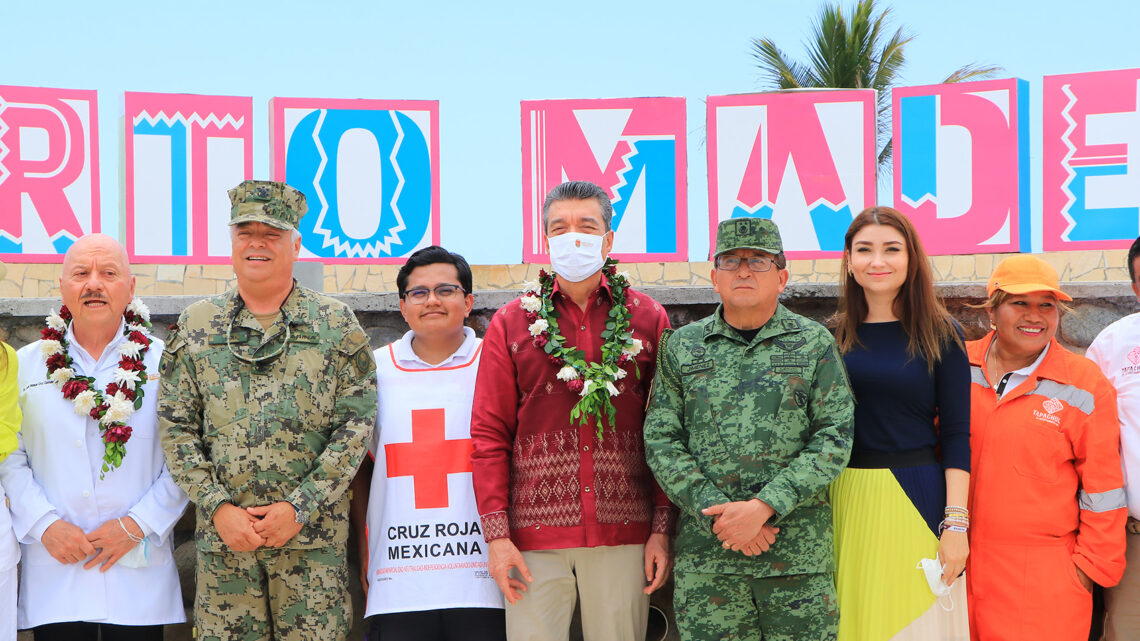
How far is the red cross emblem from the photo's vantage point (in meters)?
3.17

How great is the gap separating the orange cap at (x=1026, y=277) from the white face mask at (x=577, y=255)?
1.35m

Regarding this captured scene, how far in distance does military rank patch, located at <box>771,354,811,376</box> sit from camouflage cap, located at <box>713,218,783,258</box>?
33 centimetres

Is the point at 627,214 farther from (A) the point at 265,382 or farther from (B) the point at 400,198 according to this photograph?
(A) the point at 265,382

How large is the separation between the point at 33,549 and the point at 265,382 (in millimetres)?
986

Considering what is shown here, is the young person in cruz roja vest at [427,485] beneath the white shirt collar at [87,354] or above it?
beneath

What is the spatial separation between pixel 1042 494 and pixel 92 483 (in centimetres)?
305

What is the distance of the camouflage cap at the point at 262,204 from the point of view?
10.3 ft

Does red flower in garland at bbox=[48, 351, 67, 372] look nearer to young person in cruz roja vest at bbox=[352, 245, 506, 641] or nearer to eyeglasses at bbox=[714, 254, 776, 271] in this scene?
young person in cruz roja vest at bbox=[352, 245, 506, 641]

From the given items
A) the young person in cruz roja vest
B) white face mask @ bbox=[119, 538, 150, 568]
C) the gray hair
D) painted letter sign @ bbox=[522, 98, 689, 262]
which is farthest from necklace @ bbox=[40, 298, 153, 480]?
painted letter sign @ bbox=[522, 98, 689, 262]

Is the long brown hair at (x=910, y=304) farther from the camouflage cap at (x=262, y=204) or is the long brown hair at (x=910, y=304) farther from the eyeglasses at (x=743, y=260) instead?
the camouflage cap at (x=262, y=204)

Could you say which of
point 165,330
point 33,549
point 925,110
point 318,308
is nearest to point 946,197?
point 925,110

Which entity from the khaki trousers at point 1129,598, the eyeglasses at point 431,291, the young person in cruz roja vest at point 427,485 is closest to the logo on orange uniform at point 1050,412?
the khaki trousers at point 1129,598

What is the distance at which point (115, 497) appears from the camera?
316 cm

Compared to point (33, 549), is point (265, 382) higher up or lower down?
higher up
